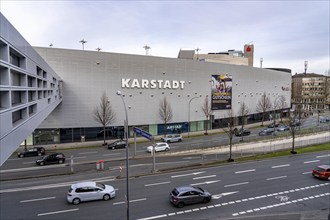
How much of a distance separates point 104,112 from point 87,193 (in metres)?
24.9

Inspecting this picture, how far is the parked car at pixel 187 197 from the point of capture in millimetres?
17188

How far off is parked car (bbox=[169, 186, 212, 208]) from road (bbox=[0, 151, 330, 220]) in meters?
0.38

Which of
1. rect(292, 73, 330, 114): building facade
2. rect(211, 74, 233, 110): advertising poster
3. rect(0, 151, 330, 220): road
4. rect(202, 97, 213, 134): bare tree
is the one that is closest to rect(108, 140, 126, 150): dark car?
rect(0, 151, 330, 220): road

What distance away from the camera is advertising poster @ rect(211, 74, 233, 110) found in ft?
196

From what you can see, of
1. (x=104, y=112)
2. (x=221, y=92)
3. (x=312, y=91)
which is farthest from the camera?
(x=312, y=91)

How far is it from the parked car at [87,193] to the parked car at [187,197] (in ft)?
15.7

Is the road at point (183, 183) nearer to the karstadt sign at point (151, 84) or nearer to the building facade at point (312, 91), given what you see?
the karstadt sign at point (151, 84)

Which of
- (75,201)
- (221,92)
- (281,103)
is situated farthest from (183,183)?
(281,103)

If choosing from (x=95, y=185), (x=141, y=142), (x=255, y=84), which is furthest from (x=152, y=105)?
(x=255, y=84)

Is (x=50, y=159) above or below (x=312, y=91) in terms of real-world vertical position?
below

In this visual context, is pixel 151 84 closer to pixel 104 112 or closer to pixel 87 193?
pixel 104 112

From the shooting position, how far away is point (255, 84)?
7225 centimetres

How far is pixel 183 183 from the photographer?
22281 mm

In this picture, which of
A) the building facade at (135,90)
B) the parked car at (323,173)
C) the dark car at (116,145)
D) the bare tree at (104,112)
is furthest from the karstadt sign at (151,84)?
the parked car at (323,173)
